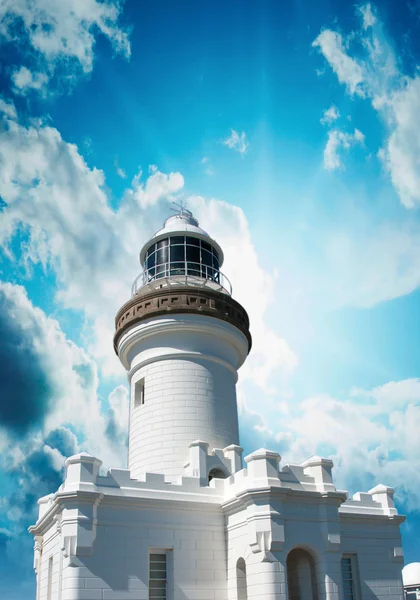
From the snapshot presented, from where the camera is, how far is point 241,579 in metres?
17.2

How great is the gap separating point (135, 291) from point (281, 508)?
36.8 feet

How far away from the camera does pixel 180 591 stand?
16.9m

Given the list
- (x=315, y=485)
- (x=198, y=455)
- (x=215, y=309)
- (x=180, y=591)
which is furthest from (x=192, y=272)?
(x=180, y=591)

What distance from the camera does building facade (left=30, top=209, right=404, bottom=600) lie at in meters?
16.0

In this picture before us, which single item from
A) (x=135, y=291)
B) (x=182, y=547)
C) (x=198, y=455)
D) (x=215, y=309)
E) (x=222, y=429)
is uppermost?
(x=135, y=291)

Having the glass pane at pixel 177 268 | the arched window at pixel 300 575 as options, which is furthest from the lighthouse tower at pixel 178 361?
the arched window at pixel 300 575

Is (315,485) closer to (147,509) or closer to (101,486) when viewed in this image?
(147,509)

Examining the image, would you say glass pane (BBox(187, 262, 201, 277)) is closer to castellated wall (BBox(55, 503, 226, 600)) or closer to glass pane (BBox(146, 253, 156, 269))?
glass pane (BBox(146, 253, 156, 269))

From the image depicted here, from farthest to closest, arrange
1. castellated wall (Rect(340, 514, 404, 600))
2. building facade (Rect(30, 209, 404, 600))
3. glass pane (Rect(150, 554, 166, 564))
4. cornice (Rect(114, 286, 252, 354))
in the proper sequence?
cornice (Rect(114, 286, 252, 354)) < castellated wall (Rect(340, 514, 404, 600)) < glass pane (Rect(150, 554, 166, 564)) < building facade (Rect(30, 209, 404, 600))

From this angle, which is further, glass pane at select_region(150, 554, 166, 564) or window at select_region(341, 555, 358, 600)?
window at select_region(341, 555, 358, 600)

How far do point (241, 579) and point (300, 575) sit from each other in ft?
6.62

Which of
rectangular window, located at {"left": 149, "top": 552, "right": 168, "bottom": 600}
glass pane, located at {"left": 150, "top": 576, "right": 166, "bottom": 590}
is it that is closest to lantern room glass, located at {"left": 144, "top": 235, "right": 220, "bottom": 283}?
rectangular window, located at {"left": 149, "top": 552, "right": 168, "bottom": 600}

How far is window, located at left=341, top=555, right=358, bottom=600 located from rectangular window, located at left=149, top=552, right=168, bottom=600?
569 centimetres

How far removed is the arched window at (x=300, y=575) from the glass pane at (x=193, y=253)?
11.3m
